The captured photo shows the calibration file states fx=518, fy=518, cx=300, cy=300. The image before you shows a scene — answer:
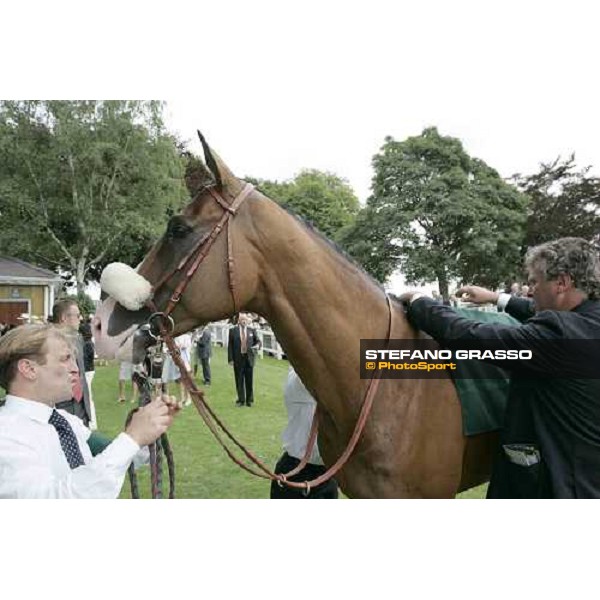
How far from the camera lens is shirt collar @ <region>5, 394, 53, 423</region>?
1959mm

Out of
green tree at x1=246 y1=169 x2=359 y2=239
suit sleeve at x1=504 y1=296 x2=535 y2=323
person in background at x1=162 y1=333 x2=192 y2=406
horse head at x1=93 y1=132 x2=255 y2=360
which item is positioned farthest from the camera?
green tree at x1=246 y1=169 x2=359 y2=239

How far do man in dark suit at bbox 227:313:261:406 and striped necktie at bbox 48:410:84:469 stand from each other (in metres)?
9.12

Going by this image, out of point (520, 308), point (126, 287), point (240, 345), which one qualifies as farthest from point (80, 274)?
point (240, 345)

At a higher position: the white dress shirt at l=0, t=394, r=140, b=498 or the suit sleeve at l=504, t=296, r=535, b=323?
the suit sleeve at l=504, t=296, r=535, b=323

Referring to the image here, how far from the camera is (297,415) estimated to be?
3510 millimetres

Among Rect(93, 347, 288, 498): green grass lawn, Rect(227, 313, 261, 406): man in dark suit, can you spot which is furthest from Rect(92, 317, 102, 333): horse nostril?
Rect(227, 313, 261, 406): man in dark suit

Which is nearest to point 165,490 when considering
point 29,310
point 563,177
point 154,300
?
point 29,310

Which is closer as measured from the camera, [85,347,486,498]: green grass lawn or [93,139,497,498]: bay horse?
[93,139,497,498]: bay horse

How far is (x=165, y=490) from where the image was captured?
600 cm

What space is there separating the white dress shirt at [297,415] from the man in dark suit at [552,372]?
1.30 meters

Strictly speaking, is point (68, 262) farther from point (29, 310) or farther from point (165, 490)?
point (165, 490)

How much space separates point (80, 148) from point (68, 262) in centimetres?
158

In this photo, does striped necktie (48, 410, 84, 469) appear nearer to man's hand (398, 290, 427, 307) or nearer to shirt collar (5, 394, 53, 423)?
shirt collar (5, 394, 53, 423)

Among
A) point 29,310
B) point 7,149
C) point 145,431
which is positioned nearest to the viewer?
point 145,431
